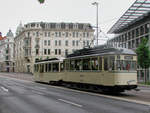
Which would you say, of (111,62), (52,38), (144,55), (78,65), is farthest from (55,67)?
A: (52,38)

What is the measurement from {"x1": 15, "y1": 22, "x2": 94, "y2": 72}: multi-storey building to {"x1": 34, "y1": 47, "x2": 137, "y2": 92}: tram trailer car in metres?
67.5

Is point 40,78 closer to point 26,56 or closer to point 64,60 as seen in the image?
point 64,60

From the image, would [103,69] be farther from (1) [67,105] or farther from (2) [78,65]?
(1) [67,105]

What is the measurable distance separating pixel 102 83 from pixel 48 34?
245ft

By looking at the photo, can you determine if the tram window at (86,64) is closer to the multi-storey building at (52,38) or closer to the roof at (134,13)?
the roof at (134,13)

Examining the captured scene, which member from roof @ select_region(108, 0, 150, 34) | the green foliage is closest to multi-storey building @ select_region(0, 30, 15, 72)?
roof @ select_region(108, 0, 150, 34)

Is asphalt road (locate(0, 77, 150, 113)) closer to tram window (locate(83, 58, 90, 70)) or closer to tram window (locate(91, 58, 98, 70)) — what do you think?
tram window (locate(91, 58, 98, 70))

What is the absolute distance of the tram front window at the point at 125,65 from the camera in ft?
54.4

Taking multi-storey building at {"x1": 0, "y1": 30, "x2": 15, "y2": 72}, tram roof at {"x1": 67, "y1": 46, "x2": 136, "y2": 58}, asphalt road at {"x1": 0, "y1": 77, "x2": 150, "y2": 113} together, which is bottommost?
asphalt road at {"x1": 0, "y1": 77, "x2": 150, "y2": 113}

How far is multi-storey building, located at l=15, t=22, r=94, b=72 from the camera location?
294 ft

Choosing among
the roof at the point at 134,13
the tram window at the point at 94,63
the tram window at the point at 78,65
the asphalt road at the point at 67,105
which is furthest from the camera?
the roof at the point at 134,13

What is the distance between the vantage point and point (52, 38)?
297 feet

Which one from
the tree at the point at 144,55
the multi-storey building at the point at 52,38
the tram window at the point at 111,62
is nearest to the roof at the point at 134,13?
the tree at the point at 144,55

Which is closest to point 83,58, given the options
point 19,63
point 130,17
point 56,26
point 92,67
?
point 92,67
